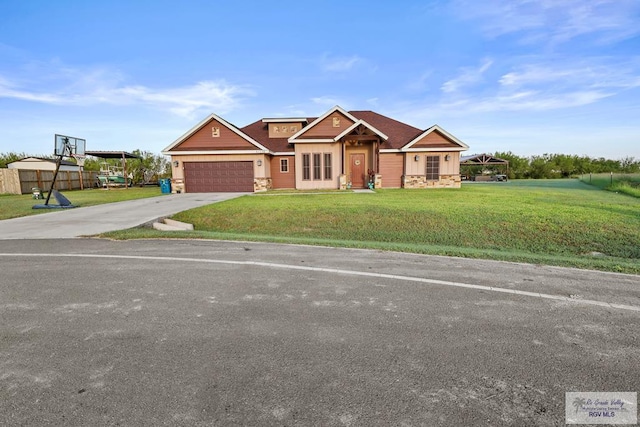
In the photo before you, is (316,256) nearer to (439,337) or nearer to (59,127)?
(439,337)

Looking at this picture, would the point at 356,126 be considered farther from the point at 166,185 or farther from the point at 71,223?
the point at 71,223

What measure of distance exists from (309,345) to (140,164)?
3949 cm

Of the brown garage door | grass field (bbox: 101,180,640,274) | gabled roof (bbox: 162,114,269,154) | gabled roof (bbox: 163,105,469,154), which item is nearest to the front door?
gabled roof (bbox: 163,105,469,154)

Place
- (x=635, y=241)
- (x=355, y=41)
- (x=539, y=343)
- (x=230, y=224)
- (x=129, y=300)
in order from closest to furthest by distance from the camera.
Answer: (x=539, y=343), (x=129, y=300), (x=635, y=241), (x=230, y=224), (x=355, y=41)

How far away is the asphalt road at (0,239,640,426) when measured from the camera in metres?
1.93

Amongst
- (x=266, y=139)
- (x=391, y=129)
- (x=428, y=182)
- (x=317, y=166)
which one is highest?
(x=391, y=129)

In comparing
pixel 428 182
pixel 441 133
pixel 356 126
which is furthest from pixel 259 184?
pixel 441 133

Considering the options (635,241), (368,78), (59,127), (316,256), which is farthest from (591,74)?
(59,127)

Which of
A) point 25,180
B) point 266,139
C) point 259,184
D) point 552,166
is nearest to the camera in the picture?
point 259,184

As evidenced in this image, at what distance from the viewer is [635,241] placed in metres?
7.27

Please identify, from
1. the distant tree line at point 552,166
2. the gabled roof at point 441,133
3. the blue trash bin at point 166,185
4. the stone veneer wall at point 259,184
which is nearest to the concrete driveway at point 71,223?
the stone veneer wall at point 259,184

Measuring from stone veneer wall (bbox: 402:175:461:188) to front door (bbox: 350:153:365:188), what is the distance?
3067 mm

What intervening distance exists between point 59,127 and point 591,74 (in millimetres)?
38433

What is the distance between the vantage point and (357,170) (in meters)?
22.7
